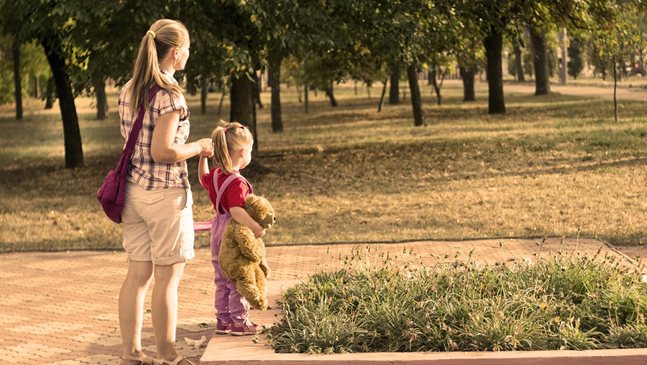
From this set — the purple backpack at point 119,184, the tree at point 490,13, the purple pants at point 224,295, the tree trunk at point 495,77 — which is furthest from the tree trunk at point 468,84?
the purple backpack at point 119,184

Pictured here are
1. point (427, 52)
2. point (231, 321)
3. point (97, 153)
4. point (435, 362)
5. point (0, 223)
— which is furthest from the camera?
point (97, 153)

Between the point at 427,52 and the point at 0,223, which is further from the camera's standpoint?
the point at 427,52

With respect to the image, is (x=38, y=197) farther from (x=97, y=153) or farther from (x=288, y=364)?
(x=288, y=364)

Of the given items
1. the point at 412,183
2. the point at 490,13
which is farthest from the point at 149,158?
the point at 490,13

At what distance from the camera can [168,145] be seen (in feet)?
21.4

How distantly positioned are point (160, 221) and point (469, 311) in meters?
1.80

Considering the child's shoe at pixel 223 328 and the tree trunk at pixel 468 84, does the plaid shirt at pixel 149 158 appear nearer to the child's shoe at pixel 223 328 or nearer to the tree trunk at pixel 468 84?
the child's shoe at pixel 223 328

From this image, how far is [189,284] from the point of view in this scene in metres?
10.3

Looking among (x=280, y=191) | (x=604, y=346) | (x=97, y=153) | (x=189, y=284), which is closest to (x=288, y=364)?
(x=604, y=346)

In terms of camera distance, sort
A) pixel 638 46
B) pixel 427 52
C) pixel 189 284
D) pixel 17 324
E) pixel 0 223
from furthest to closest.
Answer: pixel 638 46 → pixel 427 52 → pixel 0 223 → pixel 189 284 → pixel 17 324

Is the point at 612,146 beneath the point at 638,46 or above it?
beneath

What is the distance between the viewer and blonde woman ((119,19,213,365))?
6543 millimetres

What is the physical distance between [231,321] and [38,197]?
1303 centimetres

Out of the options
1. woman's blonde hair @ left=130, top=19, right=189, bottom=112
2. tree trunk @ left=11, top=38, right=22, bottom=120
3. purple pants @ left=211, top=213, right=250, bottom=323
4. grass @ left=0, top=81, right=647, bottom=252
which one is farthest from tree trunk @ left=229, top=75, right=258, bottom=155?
tree trunk @ left=11, top=38, right=22, bottom=120
